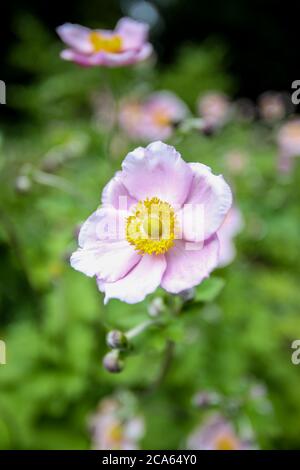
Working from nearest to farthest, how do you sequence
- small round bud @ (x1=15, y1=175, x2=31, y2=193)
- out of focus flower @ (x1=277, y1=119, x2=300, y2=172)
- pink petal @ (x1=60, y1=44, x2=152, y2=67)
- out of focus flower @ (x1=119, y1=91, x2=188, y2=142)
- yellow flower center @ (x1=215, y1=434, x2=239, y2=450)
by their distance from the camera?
pink petal @ (x1=60, y1=44, x2=152, y2=67) < small round bud @ (x1=15, y1=175, x2=31, y2=193) < yellow flower center @ (x1=215, y1=434, x2=239, y2=450) < out of focus flower @ (x1=277, y1=119, x2=300, y2=172) < out of focus flower @ (x1=119, y1=91, x2=188, y2=142)

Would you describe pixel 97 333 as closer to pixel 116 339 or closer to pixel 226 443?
pixel 226 443

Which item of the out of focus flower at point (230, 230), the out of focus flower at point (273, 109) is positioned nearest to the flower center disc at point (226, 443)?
the out of focus flower at point (230, 230)

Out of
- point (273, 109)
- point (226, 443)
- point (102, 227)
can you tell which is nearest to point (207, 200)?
point (102, 227)

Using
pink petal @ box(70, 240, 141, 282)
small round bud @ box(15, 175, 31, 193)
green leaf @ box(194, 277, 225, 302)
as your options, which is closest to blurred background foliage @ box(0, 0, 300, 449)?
small round bud @ box(15, 175, 31, 193)

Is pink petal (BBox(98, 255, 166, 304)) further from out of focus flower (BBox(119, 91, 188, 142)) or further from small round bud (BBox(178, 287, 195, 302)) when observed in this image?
out of focus flower (BBox(119, 91, 188, 142))

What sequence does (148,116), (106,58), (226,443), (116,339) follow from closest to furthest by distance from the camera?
(116,339), (106,58), (226,443), (148,116)

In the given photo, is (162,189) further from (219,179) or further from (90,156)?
(90,156)
